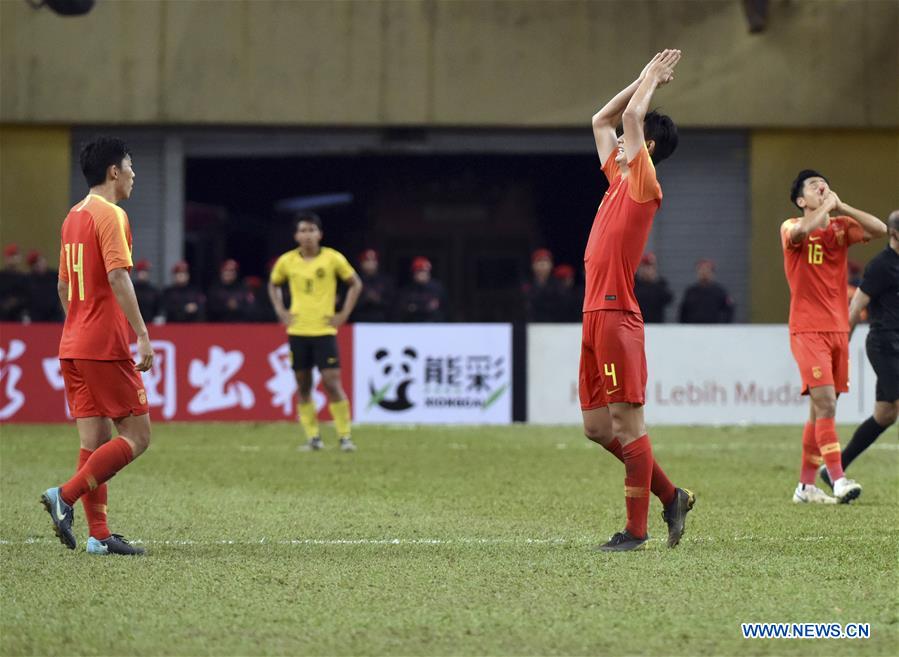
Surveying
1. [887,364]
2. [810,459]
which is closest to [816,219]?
[887,364]

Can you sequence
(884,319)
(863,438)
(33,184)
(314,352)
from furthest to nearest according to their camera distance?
(33,184), (314,352), (863,438), (884,319)

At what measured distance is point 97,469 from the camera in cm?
800

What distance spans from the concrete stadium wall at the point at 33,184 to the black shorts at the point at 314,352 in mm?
11372

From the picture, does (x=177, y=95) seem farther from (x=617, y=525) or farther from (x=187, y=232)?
(x=617, y=525)

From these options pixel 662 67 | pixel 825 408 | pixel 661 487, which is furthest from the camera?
pixel 825 408

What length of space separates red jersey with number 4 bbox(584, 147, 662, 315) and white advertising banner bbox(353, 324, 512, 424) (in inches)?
450

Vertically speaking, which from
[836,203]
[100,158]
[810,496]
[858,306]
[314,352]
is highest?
[100,158]

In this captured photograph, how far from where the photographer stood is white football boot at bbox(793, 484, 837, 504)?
34.5ft

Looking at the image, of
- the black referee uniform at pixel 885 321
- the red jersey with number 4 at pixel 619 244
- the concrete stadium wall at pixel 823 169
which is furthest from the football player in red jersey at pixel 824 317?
the concrete stadium wall at pixel 823 169

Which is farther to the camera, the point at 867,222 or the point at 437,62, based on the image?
the point at 437,62

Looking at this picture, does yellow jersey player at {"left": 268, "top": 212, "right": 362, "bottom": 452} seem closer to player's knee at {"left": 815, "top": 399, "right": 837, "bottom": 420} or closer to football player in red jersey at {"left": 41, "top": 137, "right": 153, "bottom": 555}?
player's knee at {"left": 815, "top": 399, "right": 837, "bottom": 420}

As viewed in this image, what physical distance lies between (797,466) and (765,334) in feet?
19.2

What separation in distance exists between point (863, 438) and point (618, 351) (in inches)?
165

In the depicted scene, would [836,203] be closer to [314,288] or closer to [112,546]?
[112,546]
